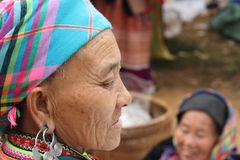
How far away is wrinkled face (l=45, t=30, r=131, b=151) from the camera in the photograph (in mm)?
1103

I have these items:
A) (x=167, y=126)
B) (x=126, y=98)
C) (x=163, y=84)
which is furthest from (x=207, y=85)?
(x=126, y=98)

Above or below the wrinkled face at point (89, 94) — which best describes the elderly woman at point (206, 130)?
below

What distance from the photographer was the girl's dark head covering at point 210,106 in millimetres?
2768

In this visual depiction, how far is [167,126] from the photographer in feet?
11.6

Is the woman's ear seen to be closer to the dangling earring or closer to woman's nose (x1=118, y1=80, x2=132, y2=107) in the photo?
the dangling earring

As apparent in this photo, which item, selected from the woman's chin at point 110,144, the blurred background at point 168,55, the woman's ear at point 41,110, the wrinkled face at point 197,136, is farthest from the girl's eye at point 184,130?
the woman's ear at point 41,110

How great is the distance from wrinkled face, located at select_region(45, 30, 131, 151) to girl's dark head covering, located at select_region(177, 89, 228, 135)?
5.49 feet

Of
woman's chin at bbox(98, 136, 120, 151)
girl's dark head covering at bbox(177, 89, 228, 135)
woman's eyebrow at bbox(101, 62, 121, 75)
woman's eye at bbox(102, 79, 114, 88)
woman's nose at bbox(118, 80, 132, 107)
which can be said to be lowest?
girl's dark head covering at bbox(177, 89, 228, 135)

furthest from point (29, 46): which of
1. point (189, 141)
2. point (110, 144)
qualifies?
point (189, 141)

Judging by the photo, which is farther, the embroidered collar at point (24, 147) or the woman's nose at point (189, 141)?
the woman's nose at point (189, 141)

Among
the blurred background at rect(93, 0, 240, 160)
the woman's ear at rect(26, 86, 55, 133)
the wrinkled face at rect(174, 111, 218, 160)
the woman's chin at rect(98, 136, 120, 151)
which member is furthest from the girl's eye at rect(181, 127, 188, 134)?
the woman's ear at rect(26, 86, 55, 133)

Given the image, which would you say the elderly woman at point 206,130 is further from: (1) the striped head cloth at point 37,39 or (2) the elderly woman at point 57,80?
(1) the striped head cloth at point 37,39

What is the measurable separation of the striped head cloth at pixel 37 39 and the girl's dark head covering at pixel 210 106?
1.78 m

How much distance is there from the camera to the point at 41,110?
1142 millimetres
